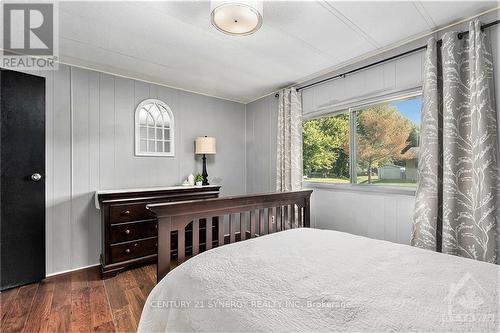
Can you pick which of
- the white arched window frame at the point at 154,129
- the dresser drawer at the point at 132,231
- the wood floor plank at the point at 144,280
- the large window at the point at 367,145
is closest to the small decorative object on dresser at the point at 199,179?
the white arched window frame at the point at 154,129

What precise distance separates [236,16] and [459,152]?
2003mm

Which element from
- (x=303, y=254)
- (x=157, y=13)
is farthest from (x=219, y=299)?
(x=157, y=13)

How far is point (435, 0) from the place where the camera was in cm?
175

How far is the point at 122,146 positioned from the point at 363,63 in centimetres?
305

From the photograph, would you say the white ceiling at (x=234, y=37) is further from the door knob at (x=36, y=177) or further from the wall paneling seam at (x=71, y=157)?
the door knob at (x=36, y=177)

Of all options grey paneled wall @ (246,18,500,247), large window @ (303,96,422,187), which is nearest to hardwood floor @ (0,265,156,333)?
grey paneled wall @ (246,18,500,247)

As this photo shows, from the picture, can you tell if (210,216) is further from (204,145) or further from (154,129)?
(154,129)

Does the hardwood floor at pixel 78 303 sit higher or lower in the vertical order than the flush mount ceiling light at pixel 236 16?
lower

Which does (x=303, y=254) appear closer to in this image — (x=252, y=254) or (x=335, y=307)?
(x=252, y=254)

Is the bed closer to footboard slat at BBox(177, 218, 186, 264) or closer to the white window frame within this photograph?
footboard slat at BBox(177, 218, 186, 264)

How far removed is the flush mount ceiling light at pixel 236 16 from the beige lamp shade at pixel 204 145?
6.46ft

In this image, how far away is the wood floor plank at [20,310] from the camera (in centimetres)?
184

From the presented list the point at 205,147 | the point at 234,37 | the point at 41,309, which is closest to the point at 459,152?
the point at 234,37

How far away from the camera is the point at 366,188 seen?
104 inches
